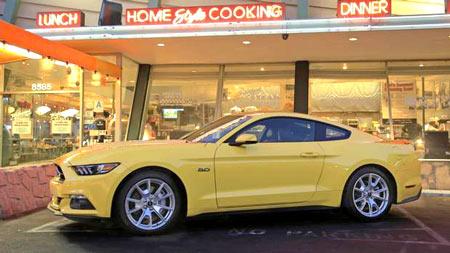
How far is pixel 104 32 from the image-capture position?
9.73m

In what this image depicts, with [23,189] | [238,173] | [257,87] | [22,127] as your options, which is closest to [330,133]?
[238,173]

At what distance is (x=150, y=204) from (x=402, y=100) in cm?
948

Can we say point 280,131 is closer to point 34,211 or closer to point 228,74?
point 34,211

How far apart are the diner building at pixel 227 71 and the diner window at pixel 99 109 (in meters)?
0.03

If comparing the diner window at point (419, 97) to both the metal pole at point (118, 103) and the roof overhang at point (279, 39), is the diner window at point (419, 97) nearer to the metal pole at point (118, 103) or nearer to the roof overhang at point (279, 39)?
the roof overhang at point (279, 39)

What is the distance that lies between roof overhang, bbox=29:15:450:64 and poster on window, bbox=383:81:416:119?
772 mm

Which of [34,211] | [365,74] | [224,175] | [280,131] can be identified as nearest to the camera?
[224,175]

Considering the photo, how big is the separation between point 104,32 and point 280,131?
562cm

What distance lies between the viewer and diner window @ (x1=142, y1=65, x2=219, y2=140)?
13047 millimetres

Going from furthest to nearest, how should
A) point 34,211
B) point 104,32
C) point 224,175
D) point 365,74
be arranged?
point 365,74 → point 104,32 → point 34,211 → point 224,175

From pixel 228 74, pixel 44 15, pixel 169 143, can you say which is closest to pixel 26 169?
pixel 169 143

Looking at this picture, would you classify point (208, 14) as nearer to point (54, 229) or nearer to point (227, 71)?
point (227, 71)

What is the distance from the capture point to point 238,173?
534cm

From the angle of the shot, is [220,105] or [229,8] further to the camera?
[220,105]
